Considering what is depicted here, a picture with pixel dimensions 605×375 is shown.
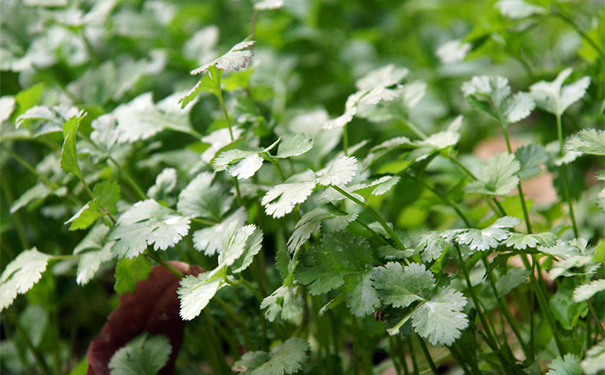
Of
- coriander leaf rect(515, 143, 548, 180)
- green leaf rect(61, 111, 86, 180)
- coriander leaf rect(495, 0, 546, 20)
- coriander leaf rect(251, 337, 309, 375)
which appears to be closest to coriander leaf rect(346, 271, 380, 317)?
coriander leaf rect(251, 337, 309, 375)

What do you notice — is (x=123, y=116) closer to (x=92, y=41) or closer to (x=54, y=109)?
(x=54, y=109)

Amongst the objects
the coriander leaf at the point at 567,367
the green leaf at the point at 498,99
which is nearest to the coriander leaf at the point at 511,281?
the coriander leaf at the point at 567,367

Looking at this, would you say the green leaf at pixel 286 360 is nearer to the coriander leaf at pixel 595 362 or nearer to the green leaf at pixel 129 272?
the green leaf at pixel 129 272

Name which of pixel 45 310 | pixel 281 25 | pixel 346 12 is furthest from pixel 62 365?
pixel 346 12

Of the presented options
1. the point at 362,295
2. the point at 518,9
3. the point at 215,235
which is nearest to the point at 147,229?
the point at 215,235

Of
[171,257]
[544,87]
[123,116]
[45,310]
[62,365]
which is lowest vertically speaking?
[62,365]

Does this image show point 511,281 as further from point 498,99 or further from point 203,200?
point 203,200
